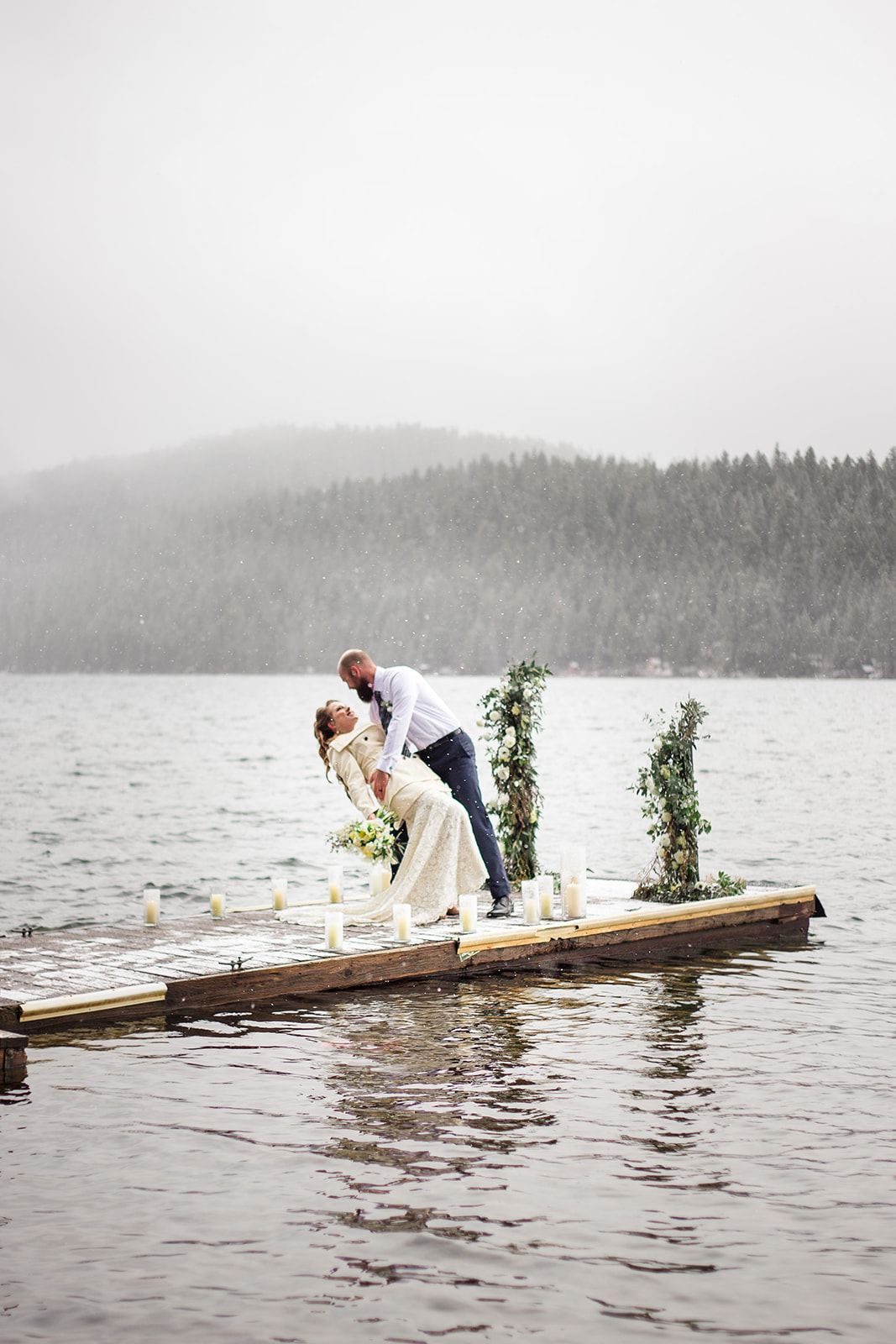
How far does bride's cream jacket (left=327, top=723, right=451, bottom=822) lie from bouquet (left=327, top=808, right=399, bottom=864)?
0.23 meters

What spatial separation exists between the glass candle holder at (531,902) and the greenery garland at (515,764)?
1713mm

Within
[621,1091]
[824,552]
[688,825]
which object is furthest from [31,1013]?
[824,552]

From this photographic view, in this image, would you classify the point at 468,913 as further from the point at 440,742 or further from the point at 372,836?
the point at 440,742

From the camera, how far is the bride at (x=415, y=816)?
1240 centimetres

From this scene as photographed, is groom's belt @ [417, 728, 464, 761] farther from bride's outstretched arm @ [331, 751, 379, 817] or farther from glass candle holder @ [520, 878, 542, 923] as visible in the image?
glass candle holder @ [520, 878, 542, 923]

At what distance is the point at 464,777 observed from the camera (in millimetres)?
12742

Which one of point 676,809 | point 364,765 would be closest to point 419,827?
point 364,765

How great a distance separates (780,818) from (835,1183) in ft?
110

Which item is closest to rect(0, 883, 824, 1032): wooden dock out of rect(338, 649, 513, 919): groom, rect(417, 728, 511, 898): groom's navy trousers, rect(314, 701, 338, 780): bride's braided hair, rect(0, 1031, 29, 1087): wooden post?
rect(0, 1031, 29, 1087): wooden post

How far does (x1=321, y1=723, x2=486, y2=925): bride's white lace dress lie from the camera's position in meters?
12.4

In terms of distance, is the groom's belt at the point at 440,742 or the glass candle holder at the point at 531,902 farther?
the groom's belt at the point at 440,742

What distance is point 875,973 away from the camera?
14.2 meters

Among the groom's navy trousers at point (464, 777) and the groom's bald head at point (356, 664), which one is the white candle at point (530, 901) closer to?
the groom's navy trousers at point (464, 777)

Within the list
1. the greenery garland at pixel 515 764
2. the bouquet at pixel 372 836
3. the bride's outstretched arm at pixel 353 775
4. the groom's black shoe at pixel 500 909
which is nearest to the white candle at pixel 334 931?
the bouquet at pixel 372 836
